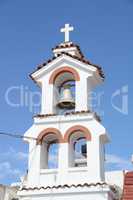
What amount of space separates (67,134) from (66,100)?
1.35 meters

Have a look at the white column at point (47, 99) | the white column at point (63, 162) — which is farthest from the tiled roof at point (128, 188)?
the white column at point (47, 99)

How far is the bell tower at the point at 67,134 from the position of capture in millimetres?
18406

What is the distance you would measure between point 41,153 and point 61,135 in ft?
3.31

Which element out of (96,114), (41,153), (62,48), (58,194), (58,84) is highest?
(62,48)

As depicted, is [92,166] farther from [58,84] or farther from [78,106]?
[58,84]

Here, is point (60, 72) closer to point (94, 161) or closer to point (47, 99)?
point (47, 99)

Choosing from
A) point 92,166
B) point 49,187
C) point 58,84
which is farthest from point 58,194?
point 58,84

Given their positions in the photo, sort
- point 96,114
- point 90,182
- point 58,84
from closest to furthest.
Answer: point 90,182, point 96,114, point 58,84

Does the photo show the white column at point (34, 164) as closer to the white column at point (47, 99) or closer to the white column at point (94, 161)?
the white column at point (47, 99)

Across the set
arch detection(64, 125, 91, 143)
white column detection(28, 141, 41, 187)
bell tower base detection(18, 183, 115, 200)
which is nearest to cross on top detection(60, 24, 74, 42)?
arch detection(64, 125, 91, 143)

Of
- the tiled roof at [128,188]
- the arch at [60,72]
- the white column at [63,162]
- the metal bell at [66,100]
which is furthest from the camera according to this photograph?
the arch at [60,72]

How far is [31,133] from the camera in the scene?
64.4ft

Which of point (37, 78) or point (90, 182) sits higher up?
point (37, 78)

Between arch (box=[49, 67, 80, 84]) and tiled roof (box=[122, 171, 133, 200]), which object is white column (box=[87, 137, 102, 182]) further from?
tiled roof (box=[122, 171, 133, 200])
